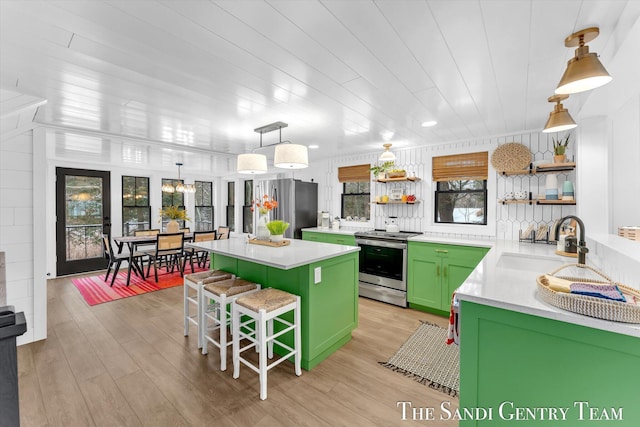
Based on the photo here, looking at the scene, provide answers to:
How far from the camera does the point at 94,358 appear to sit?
242 centimetres

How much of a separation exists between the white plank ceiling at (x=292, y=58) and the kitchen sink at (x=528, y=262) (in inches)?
54.5

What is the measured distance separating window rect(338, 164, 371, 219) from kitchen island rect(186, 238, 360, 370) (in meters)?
2.21

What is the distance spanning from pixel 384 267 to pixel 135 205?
5.72m

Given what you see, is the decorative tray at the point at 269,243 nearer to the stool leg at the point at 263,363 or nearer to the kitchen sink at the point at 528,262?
the stool leg at the point at 263,363

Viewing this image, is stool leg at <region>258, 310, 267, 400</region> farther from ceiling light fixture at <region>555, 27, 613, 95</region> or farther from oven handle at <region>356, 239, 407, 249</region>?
oven handle at <region>356, 239, 407, 249</region>

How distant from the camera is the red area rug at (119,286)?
4.09 metres

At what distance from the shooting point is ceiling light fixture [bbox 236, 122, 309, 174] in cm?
261

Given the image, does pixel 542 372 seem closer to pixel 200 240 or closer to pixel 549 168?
pixel 549 168

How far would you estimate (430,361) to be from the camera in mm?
2398

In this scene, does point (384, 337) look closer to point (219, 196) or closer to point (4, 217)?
point (4, 217)

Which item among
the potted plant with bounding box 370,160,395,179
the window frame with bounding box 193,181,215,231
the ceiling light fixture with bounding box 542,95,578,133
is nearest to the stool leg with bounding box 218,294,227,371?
the ceiling light fixture with bounding box 542,95,578,133

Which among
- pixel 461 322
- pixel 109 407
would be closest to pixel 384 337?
pixel 461 322

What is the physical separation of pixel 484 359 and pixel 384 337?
1617 mm

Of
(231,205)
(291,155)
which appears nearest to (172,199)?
(231,205)
